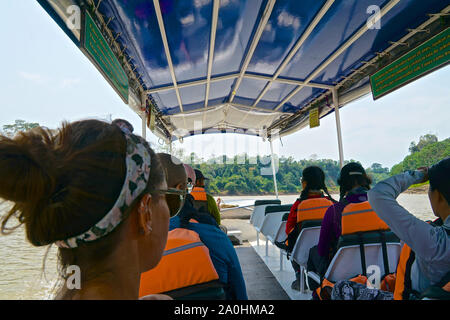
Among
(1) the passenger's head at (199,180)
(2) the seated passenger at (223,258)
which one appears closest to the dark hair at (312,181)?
(1) the passenger's head at (199,180)

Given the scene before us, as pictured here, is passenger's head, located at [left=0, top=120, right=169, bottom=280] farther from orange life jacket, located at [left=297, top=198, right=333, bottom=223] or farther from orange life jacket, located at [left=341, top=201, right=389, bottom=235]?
orange life jacket, located at [left=297, top=198, right=333, bottom=223]

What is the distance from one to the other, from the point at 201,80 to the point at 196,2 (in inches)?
75.3

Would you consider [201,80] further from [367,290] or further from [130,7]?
[367,290]

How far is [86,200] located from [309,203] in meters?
2.45

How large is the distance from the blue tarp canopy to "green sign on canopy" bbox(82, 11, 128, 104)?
8 centimetres

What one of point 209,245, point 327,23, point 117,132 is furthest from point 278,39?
point 117,132

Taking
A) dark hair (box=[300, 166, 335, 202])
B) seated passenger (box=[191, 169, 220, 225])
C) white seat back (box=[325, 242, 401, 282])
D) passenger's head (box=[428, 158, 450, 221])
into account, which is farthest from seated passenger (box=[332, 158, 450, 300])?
seated passenger (box=[191, 169, 220, 225])

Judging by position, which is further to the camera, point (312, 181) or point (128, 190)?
point (312, 181)

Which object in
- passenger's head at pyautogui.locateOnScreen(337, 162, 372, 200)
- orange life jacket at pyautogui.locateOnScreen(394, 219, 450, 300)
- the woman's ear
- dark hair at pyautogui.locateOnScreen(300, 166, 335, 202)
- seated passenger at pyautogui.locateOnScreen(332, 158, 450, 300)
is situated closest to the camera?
the woman's ear

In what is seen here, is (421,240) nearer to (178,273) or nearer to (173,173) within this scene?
(178,273)

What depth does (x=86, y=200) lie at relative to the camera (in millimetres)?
466

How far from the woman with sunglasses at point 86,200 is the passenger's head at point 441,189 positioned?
129cm

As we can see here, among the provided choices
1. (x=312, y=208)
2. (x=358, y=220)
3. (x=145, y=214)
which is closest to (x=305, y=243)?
(x=312, y=208)

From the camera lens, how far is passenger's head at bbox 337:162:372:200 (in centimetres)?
213
